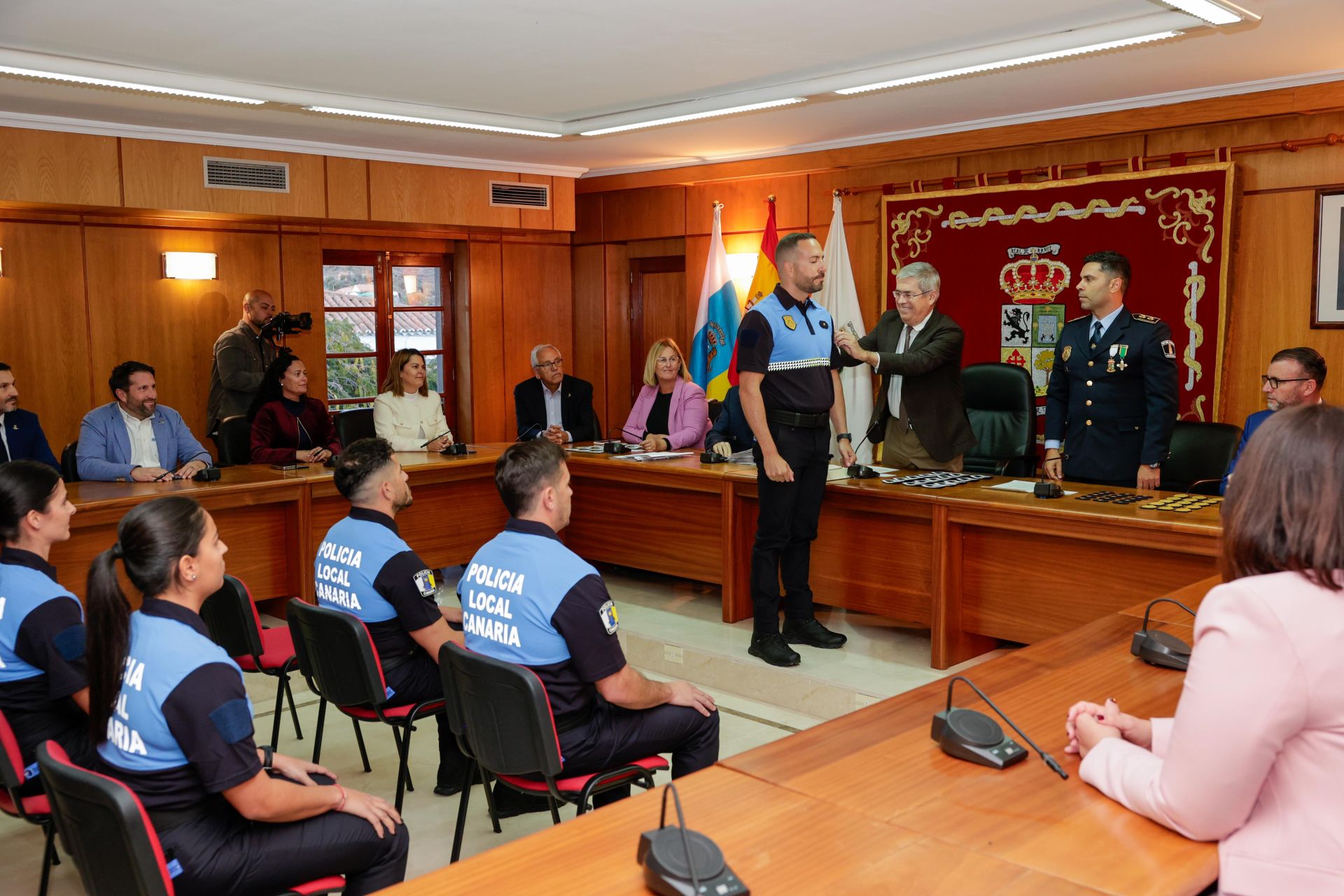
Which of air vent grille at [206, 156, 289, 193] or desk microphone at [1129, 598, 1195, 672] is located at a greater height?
air vent grille at [206, 156, 289, 193]

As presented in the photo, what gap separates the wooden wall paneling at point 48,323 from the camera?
6438 mm

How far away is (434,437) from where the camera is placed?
6289 millimetres

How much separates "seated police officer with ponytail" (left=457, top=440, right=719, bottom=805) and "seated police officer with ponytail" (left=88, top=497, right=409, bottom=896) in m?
0.55

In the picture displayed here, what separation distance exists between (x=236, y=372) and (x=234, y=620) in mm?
3575

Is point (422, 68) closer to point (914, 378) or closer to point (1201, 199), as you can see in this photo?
point (914, 378)

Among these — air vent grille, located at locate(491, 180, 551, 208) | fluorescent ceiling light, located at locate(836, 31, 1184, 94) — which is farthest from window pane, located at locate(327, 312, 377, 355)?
fluorescent ceiling light, located at locate(836, 31, 1184, 94)

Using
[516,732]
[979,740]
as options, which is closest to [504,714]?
[516,732]

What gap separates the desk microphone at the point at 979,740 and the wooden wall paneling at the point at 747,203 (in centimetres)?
607

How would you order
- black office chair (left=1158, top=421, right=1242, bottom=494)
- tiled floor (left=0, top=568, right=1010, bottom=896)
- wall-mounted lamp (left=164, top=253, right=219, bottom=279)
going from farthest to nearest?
wall-mounted lamp (left=164, top=253, right=219, bottom=279) < black office chair (left=1158, top=421, right=1242, bottom=494) < tiled floor (left=0, top=568, right=1010, bottom=896)

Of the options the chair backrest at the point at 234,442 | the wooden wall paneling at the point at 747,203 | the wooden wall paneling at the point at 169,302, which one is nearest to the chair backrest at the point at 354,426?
the chair backrest at the point at 234,442

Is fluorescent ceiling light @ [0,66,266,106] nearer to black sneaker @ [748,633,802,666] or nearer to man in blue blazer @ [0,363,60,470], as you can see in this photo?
man in blue blazer @ [0,363,60,470]

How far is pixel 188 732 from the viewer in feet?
6.28

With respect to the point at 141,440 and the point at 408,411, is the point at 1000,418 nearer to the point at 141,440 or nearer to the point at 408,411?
the point at 408,411

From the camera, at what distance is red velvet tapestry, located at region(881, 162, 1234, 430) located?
566cm
